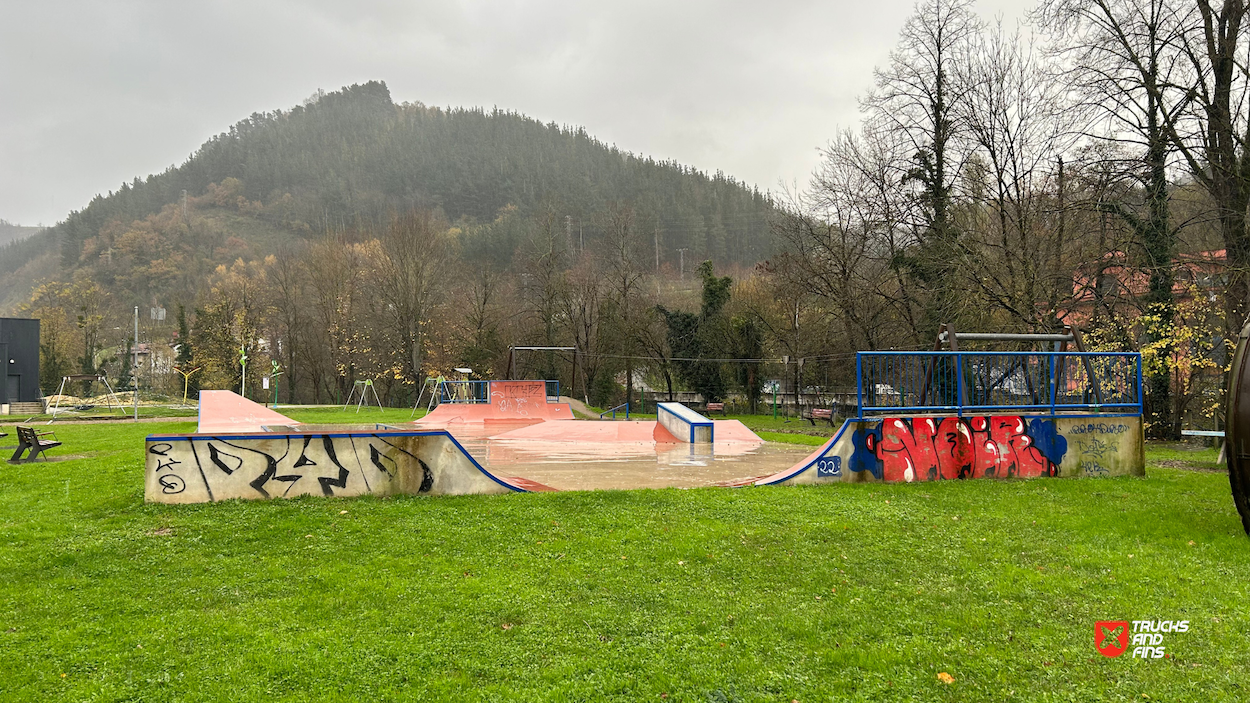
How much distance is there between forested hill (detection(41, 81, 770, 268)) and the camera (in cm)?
6669

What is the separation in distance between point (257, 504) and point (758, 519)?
19.7ft

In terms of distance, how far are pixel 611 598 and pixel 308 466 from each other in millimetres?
5265

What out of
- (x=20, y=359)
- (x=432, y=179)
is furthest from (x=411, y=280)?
(x=432, y=179)

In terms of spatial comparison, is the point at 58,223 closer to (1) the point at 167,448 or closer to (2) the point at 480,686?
(1) the point at 167,448

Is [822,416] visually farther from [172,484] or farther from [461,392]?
[172,484]

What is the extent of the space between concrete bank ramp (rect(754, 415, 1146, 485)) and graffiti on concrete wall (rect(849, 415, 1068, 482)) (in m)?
0.01

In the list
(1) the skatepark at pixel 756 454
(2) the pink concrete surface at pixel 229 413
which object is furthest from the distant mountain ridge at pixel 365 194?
(1) the skatepark at pixel 756 454

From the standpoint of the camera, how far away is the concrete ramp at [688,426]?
54.6 ft

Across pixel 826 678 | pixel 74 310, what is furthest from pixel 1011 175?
pixel 74 310

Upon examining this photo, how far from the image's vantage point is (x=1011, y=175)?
1961cm

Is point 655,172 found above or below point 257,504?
above

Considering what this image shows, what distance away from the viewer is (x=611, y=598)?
16.5 ft

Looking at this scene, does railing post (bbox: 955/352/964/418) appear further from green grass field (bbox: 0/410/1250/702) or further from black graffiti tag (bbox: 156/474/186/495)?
black graffiti tag (bbox: 156/474/186/495)

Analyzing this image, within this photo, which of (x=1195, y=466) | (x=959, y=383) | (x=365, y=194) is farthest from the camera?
(x=365, y=194)
